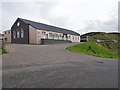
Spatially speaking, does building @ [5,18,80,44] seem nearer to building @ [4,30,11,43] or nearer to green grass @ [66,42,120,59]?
building @ [4,30,11,43]

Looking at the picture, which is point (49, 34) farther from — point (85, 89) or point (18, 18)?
point (85, 89)

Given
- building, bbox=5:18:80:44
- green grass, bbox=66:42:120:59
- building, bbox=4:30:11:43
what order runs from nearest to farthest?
green grass, bbox=66:42:120:59, building, bbox=5:18:80:44, building, bbox=4:30:11:43

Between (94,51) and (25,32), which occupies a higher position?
(25,32)

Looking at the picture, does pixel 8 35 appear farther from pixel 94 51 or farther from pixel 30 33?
pixel 94 51

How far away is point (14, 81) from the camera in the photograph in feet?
20.7

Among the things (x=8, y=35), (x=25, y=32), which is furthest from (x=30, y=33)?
(x=8, y=35)

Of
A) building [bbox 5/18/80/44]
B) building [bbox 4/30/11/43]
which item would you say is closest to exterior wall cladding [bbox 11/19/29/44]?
building [bbox 5/18/80/44]

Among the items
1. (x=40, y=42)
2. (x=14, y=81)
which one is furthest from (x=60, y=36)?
(x=14, y=81)

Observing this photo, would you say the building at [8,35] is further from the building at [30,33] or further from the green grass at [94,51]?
the green grass at [94,51]

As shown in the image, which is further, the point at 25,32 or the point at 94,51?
the point at 25,32

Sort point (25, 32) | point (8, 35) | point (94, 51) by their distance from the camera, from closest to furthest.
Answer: point (94, 51) → point (25, 32) → point (8, 35)

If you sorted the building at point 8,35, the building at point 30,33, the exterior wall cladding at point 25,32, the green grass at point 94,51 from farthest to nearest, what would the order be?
the building at point 8,35 → the exterior wall cladding at point 25,32 → the building at point 30,33 → the green grass at point 94,51

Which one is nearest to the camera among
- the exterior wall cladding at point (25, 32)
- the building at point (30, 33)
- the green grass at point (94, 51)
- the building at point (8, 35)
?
the green grass at point (94, 51)

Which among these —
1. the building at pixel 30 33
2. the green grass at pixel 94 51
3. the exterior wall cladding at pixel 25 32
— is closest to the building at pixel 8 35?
the building at pixel 30 33
